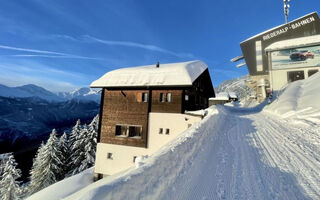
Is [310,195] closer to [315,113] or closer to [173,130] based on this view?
[315,113]

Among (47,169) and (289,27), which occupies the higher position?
(289,27)

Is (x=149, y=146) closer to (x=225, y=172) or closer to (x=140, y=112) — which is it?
(x=140, y=112)

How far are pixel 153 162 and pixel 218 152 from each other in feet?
8.91

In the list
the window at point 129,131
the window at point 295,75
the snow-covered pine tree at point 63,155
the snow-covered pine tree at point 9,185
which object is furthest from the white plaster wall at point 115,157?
the window at point 295,75

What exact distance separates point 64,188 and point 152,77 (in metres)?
12.6

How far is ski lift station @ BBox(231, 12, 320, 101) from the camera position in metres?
21.6

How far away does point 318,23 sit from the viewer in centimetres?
2555

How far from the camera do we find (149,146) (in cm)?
1427

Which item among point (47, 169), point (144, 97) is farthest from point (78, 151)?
point (144, 97)

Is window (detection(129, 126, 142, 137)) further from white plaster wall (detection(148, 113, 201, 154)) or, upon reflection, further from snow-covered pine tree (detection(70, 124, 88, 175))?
snow-covered pine tree (detection(70, 124, 88, 175))

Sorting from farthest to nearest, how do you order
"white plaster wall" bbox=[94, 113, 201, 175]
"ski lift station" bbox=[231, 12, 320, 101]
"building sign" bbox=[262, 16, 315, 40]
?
"building sign" bbox=[262, 16, 315, 40]
"ski lift station" bbox=[231, 12, 320, 101]
"white plaster wall" bbox=[94, 113, 201, 175]

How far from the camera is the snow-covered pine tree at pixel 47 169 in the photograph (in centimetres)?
2540

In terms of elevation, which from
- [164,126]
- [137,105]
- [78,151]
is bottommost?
[78,151]

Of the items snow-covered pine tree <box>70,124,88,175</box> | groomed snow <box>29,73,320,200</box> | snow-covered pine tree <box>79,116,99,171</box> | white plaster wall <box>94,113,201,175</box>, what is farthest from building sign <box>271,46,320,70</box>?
snow-covered pine tree <box>70,124,88,175</box>
